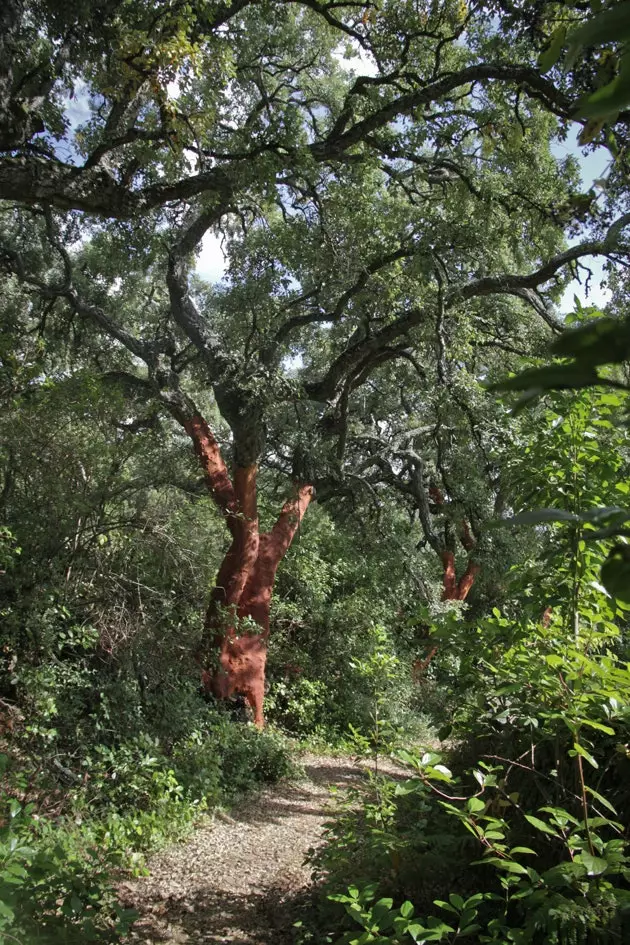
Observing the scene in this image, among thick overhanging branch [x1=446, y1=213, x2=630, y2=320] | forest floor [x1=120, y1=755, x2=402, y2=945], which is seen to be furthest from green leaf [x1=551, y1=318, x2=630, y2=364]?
thick overhanging branch [x1=446, y1=213, x2=630, y2=320]

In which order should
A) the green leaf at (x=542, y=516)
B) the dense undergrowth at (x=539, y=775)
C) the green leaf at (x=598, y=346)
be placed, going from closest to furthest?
1. the green leaf at (x=598, y=346)
2. the green leaf at (x=542, y=516)
3. the dense undergrowth at (x=539, y=775)

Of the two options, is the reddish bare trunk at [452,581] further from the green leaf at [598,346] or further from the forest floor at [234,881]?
the green leaf at [598,346]

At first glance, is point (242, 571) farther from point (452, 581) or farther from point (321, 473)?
point (452, 581)

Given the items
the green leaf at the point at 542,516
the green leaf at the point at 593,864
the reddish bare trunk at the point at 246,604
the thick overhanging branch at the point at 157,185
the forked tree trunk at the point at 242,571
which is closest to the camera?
the green leaf at the point at 542,516

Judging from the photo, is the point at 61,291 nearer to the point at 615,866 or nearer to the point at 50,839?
the point at 50,839

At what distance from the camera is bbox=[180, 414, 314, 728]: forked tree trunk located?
27.5ft

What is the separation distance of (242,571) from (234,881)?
435 cm

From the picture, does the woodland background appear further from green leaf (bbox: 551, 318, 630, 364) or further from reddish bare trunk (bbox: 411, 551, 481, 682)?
reddish bare trunk (bbox: 411, 551, 481, 682)

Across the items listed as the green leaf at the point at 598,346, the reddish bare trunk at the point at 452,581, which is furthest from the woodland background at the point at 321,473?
→ the reddish bare trunk at the point at 452,581

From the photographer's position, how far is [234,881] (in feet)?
15.6

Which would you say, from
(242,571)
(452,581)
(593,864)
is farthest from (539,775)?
(452,581)

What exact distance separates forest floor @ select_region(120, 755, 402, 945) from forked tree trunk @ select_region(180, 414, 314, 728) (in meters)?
1.75

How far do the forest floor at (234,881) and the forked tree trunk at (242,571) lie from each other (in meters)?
1.75

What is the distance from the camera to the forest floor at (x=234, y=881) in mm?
3873
